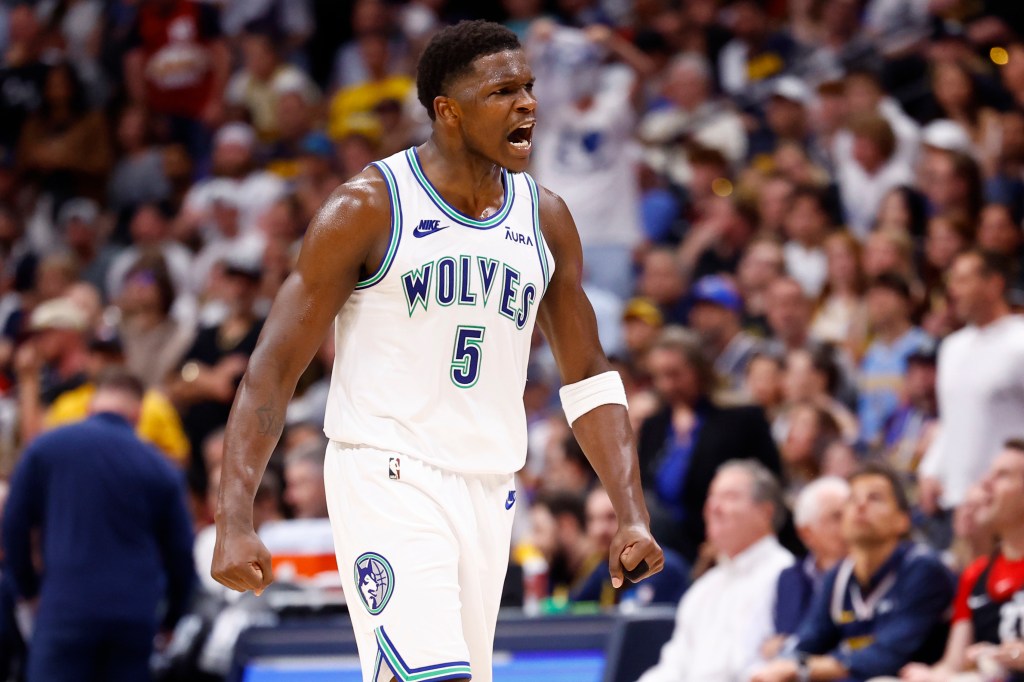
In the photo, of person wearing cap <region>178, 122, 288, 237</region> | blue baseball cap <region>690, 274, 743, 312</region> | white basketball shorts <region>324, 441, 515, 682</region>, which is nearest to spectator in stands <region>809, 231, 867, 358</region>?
blue baseball cap <region>690, 274, 743, 312</region>

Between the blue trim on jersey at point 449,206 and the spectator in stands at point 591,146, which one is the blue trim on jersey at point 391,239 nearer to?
the blue trim on jersey at point 449,206

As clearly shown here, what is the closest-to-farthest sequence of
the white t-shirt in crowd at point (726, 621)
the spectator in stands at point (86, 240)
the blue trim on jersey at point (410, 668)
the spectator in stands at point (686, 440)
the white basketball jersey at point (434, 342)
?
the blue trim on jersey at point (410, 668) → the white basketball jersey at point (434, 342) → the white t-shirt in crowd at point (726, 621) → the spectator in stands at point (686, 440) → the spectator in stands at point (86, 240)

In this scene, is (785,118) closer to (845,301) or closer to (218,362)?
(845,301)

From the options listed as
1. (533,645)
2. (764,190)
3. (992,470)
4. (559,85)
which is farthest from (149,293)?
(992,470)

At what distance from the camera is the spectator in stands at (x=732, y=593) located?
7680mm

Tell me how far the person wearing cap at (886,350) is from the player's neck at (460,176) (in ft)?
17.1

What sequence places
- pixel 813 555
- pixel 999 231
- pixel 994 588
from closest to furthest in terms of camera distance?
1. pixel 994 588
2. pixel 813 555
3. pixel 999 231

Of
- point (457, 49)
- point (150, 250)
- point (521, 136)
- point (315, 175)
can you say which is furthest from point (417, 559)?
point (150, 250)

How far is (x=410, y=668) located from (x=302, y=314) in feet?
3.21

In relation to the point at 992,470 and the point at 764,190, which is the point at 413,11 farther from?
the point at 992,470

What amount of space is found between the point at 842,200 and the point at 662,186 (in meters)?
2.16

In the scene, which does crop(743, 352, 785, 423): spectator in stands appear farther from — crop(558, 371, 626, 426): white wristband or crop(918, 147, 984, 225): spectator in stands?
crop(558, 371, 626, 426): white wristband

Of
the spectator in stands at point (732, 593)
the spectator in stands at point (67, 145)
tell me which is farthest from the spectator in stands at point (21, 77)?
the spectator in stands at point (732, 593)

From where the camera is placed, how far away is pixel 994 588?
6930mm
